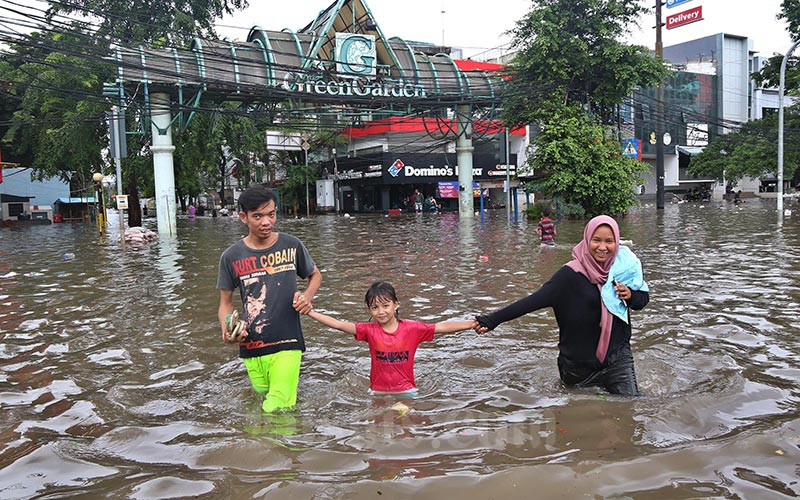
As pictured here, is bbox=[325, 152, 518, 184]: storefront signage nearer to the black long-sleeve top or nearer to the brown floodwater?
the brown floodwater

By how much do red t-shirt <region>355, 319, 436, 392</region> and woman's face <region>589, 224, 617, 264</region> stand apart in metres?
1.30

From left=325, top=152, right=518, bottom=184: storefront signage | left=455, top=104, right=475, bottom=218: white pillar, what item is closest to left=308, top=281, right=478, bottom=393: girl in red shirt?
left=455, top=104, right=475, bottom=218: white pillar

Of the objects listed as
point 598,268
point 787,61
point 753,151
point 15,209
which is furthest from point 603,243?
point 15,209

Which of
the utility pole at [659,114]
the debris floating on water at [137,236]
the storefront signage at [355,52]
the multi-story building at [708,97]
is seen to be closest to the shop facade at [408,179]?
the utility pole at [659,114]

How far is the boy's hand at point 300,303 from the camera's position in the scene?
4.48 m

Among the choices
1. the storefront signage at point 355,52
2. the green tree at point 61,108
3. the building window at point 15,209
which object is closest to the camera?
the green tree at point 61,108

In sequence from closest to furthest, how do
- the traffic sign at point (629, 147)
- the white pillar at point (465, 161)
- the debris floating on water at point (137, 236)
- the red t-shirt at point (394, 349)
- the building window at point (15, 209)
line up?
the red t-shirt at point (394, 349) < the debris floating on water at point (137, 236) < the traffic sign at point (629, 147) < the white pillar at point (465, 161) < the building window at point (15, 209)

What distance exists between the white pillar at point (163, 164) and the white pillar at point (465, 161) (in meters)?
15.3

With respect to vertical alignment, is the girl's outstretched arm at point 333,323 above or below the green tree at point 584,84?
below

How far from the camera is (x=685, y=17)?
3781 cm

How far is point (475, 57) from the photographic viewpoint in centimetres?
5909

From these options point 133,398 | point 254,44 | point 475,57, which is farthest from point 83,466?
point 475,57

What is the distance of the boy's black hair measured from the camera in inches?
172

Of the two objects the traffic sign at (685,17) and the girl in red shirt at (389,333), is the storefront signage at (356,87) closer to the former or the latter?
the traffic sign at (685,17)
